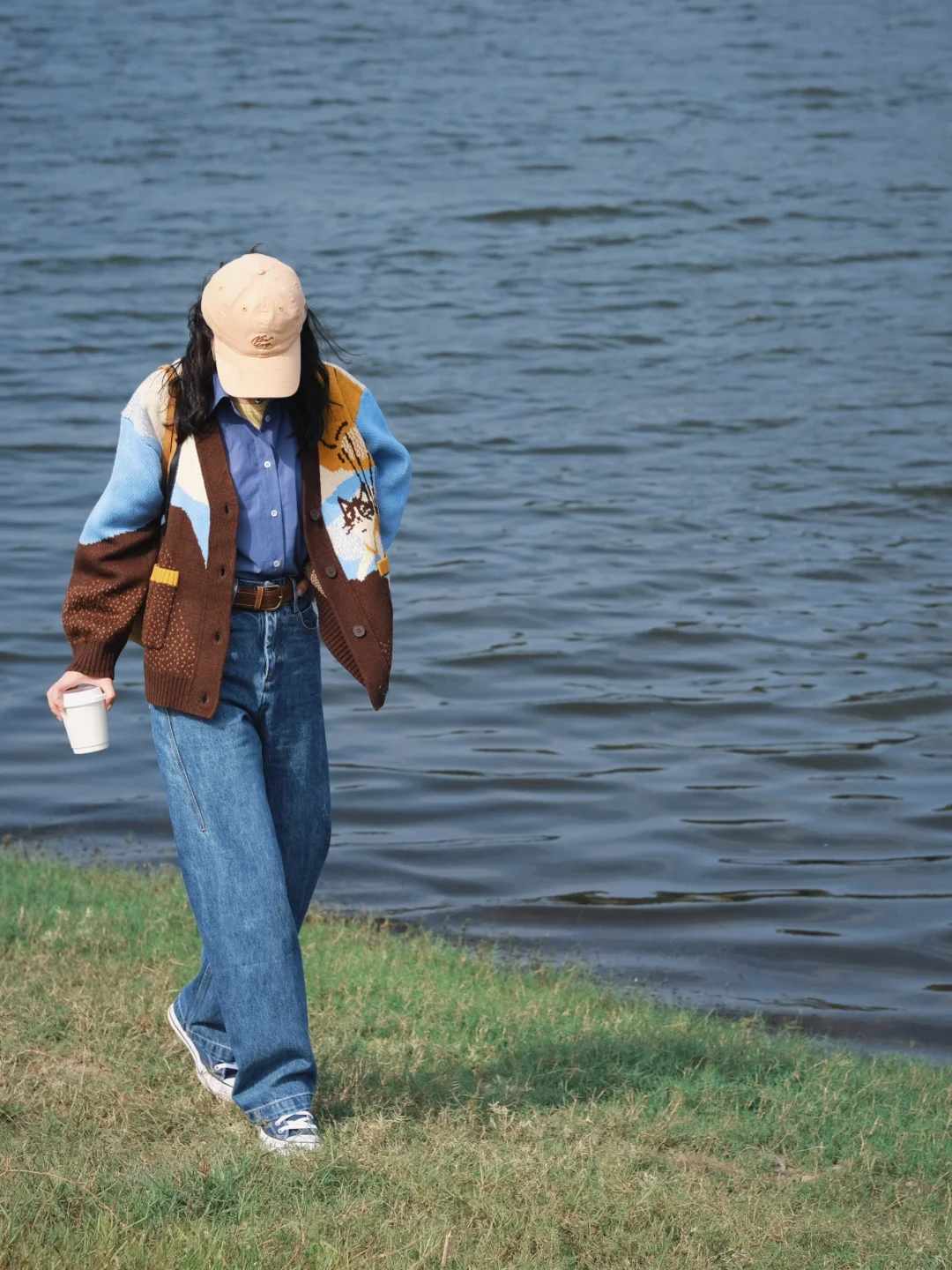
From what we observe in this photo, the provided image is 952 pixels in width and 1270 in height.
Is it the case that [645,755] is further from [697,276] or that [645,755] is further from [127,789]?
[697,276]

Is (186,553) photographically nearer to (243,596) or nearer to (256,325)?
(243,596)

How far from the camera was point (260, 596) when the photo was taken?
444cm

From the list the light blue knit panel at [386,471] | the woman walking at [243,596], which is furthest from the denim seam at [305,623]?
the light blue knit panel at [386,471]

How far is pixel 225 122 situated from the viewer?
27875 mm

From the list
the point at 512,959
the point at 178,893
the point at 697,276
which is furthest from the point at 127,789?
the point at 697,276

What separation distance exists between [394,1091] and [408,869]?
331 centimetres

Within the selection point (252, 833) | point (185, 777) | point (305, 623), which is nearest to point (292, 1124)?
point (252, 833)

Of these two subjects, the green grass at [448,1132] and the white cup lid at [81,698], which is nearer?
the green grass at [448,1132]

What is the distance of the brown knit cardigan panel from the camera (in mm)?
4348

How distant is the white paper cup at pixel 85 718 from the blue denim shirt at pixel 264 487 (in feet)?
1.47

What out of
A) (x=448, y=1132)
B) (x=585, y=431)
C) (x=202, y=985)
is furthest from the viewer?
(x=585, y=431)

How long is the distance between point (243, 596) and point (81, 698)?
441mm

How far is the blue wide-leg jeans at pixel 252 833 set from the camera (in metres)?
4.40

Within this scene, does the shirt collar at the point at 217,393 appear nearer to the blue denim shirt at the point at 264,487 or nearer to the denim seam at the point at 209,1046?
the blue denim shirt at the point at 264,487
